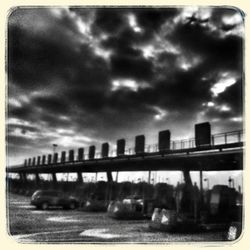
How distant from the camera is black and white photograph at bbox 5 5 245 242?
12.5 ft

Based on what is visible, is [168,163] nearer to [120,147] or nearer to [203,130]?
[120,147]

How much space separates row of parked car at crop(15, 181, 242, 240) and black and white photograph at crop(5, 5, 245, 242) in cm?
4

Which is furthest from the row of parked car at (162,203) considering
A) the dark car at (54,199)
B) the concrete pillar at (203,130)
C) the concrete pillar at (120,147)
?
the concrete pillar at (203,130)

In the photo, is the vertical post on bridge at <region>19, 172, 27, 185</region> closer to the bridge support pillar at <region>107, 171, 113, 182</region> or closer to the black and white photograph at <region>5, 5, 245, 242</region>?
the black and white photograph at <region>5, 5, 245, 242</region>

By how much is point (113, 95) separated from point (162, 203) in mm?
2228

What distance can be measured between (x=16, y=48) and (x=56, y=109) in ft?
2.98

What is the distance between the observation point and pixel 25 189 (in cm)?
421

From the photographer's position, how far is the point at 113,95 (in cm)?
412

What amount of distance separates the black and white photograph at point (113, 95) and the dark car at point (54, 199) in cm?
9

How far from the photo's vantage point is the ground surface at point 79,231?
3729 millimetres

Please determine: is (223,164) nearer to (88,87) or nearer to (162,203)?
(162,203)

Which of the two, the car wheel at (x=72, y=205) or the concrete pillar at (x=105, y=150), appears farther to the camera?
the car wheel at (x=72, y=205)

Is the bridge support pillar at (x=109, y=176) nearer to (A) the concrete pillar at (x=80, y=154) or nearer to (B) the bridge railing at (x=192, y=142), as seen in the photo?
(B) the bridge railing at (x=192, y=142)

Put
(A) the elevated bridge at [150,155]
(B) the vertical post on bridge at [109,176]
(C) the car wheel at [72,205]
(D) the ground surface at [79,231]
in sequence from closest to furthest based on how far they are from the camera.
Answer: (D) the ground surface at [79,231]
(A) the elevated bridge at [150,155]
(C) the car wheel at [72,205]
(B) the vertical post on bridge at [109,176]
